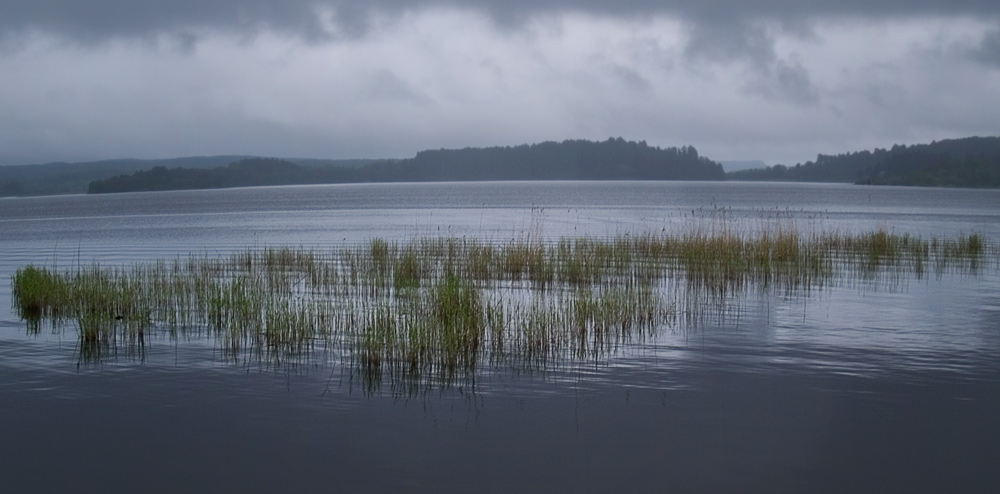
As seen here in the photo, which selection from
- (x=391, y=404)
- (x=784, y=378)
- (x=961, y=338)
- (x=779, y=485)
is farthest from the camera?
(x=961, y=338)

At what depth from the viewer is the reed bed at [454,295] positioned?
12453mm

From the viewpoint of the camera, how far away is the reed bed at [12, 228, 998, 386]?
12453 mm

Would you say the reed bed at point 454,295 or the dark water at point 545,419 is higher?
the reed bed at point 454,295

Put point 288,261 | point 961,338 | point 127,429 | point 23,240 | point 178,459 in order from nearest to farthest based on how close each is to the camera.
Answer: point 178,459 → point 127,429 → point 961,338 → point 288,261 → point 23,240

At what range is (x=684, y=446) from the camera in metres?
8.70

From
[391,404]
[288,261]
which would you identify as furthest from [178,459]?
[288,261]

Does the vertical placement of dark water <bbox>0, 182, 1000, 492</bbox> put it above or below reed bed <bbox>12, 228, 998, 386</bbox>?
below

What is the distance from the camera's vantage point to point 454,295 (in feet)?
46.5

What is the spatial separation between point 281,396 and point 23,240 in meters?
35.5

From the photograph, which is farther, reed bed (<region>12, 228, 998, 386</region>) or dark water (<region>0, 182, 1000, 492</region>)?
reed bed (<region>12, 228, 998, 386</region>)

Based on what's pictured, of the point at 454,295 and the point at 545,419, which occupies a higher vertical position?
the point at 454,295

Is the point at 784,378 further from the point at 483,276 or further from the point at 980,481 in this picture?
the point at 483,276

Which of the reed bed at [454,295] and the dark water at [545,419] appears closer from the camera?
the dark water at [545,419]

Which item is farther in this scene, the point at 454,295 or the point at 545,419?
the point at 454,295
